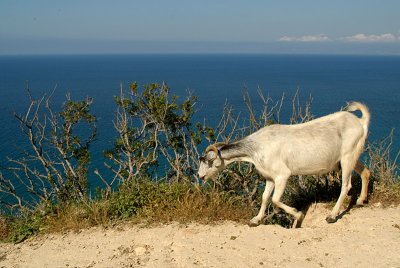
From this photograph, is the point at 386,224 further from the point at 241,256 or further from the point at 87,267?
the point at 87,267

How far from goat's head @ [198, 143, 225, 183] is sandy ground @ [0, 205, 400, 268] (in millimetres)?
1026

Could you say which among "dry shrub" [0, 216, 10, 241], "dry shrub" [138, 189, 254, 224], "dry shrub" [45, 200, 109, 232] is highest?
"dry shrub" [138, 189, 254, 224]

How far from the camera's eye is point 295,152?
7.55 metres

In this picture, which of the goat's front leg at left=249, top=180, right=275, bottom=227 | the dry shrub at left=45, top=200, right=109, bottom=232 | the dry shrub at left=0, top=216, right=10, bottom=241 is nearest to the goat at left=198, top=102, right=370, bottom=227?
→ the goat's front leg at left=249, top=180, right=275, bottom=227

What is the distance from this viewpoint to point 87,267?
672 centimetres

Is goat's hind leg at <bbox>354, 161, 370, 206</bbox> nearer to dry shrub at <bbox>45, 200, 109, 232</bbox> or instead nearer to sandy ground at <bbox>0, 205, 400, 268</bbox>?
sandy ground at <bbox>0, 205, 400, 268</bbox>

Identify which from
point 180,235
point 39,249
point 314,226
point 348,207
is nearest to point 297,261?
point 314,226

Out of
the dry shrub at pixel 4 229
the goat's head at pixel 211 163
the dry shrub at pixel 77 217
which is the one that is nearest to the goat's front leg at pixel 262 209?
the goat's head at pixel 211 163

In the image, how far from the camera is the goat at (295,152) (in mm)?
7512

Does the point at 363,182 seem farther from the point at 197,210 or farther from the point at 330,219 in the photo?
the point at 197,210

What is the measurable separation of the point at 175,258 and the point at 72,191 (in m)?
5.23

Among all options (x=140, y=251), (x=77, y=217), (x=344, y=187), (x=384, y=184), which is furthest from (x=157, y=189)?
(x=384, y=184)

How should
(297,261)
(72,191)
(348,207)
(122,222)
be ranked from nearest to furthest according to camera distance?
1. (297,261)
2. (122,222)
3. (348,207)
4. (72,191)

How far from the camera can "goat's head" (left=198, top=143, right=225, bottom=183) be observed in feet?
25.3
